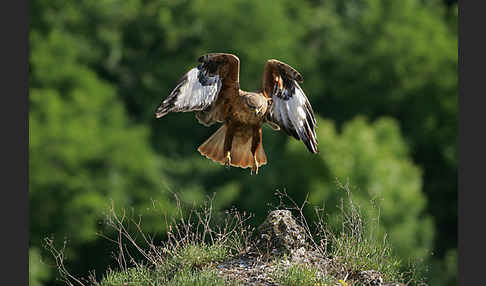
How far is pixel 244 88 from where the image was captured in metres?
30.6

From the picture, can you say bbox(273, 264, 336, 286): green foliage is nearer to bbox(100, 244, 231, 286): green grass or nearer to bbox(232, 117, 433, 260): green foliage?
bbox(100, 244, 231, 286): green grass

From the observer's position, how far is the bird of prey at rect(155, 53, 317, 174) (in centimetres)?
876

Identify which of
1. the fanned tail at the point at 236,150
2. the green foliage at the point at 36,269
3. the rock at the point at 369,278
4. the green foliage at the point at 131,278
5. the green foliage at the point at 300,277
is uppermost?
the fanned tail at the point at 236,150

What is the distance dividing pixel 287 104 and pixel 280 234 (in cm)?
135

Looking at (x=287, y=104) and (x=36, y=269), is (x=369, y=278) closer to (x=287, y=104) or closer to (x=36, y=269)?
(x=287, y=104)

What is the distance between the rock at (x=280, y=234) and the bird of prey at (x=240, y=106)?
0.57 m

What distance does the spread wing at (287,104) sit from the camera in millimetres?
9094

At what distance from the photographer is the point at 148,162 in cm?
3044

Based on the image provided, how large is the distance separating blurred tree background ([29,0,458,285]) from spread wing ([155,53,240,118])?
15.0m

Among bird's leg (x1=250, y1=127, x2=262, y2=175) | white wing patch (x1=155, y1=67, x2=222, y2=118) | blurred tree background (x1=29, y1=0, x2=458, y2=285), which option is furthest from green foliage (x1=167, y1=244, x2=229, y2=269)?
blurred tree background (x1=29, y1=0, x2=458, y2=285)

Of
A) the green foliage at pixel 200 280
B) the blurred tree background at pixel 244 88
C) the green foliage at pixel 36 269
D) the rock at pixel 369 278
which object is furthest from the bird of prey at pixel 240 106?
the green foliage at pixel 36 269

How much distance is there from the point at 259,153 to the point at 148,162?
21445 mm

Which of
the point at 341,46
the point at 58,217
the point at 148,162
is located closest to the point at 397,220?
the point at 148,162

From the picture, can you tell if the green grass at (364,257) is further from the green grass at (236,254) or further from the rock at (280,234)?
the rock at (280,234)
